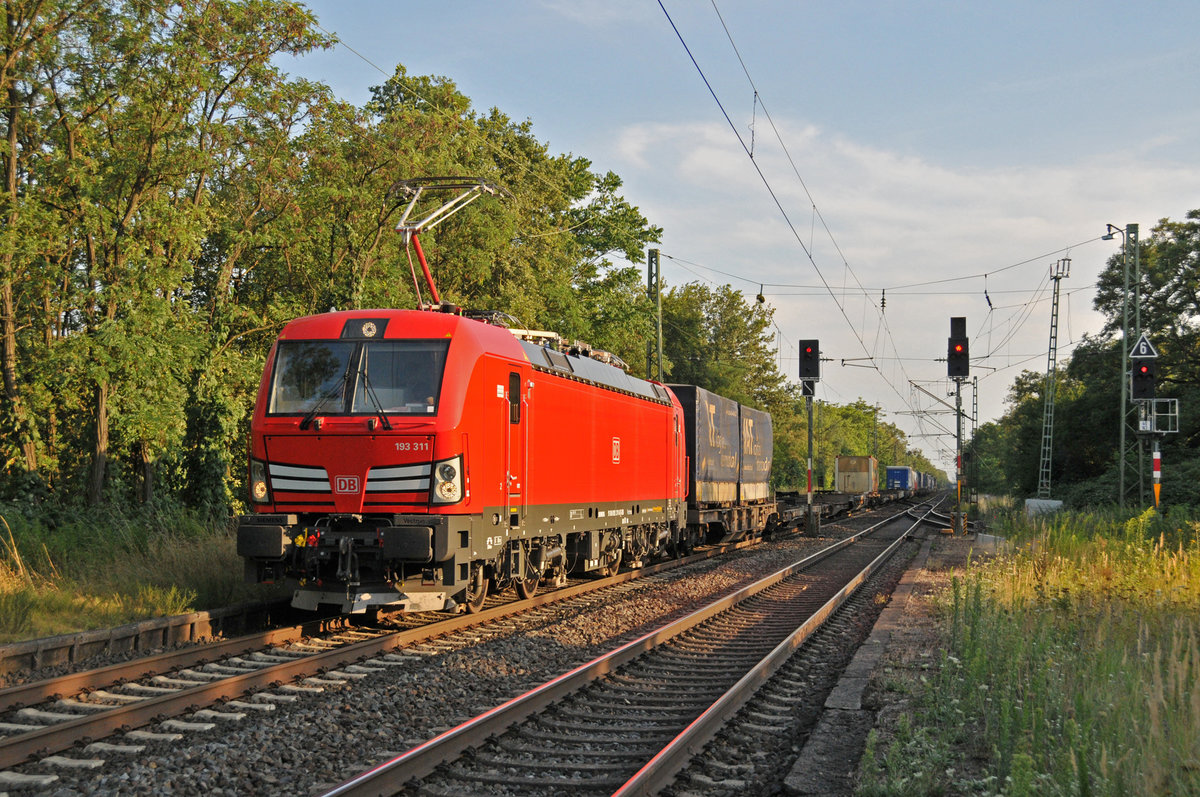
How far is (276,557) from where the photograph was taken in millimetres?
10117

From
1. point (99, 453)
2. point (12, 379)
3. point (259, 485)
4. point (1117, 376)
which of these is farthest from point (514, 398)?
point (1117, 376)

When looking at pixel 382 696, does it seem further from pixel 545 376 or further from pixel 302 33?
pixel 302 33

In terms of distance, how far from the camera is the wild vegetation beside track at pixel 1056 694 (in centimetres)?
505

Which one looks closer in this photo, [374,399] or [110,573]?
[374,399]

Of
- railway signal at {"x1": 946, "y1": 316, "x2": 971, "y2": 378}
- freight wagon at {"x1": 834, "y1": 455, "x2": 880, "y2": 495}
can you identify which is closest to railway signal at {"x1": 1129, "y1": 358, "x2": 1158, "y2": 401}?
railway signal at {"x1": 946, "y1": 316, "x2": 971, "y2": 378}

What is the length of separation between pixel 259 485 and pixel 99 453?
9524 mm

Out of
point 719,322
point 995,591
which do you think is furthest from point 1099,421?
point 995,591

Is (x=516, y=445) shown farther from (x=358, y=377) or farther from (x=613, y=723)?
(x=613, y=723)

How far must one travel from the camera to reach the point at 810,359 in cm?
2703

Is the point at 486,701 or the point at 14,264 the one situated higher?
the point at 14,264

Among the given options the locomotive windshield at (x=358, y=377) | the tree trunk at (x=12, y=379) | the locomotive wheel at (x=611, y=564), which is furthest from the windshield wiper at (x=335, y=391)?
the tree trunk at (x=12, y=379)

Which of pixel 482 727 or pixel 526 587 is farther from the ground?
pixel 482 727

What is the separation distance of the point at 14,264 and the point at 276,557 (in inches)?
403

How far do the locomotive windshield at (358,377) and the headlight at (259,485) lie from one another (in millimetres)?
623
